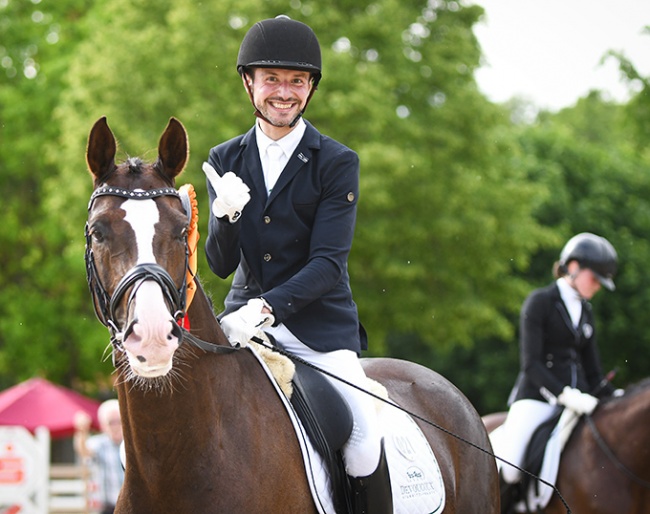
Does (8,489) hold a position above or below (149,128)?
below

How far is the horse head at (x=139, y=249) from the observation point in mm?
4008

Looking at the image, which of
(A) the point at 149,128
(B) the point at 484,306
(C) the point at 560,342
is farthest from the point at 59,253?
(C) the point at 560,342

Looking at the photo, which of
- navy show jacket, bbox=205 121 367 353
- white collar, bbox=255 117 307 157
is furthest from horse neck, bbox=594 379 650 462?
white collar, bbox=255 117 307 157

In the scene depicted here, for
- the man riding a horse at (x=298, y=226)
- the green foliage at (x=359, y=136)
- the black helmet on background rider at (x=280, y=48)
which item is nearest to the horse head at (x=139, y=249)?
the man riding a horse at (x=298, y=226)

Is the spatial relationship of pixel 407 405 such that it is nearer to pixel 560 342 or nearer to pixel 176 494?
pixel 176 494

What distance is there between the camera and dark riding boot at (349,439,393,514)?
5297 millimetres

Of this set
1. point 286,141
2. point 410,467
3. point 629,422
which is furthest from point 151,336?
point 629,422

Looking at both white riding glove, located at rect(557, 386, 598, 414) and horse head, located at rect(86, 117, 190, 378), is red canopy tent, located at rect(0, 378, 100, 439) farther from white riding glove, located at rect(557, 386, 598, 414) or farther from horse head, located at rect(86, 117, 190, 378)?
horse head, located at rect(86, 117, 190, 378)

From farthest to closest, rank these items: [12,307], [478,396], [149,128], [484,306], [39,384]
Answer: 1. [478,396]
2. [12,307]
3. [484,306]
4. [149,128]
5. [39,384]

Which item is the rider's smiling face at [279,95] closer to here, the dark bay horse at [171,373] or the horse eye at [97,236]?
the dark bay horse at [171,373]

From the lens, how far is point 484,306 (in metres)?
23.6

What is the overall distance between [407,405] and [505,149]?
62.8ft

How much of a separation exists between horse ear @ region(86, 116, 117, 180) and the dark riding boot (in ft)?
6.44

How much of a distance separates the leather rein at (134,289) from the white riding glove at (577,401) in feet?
18.2
